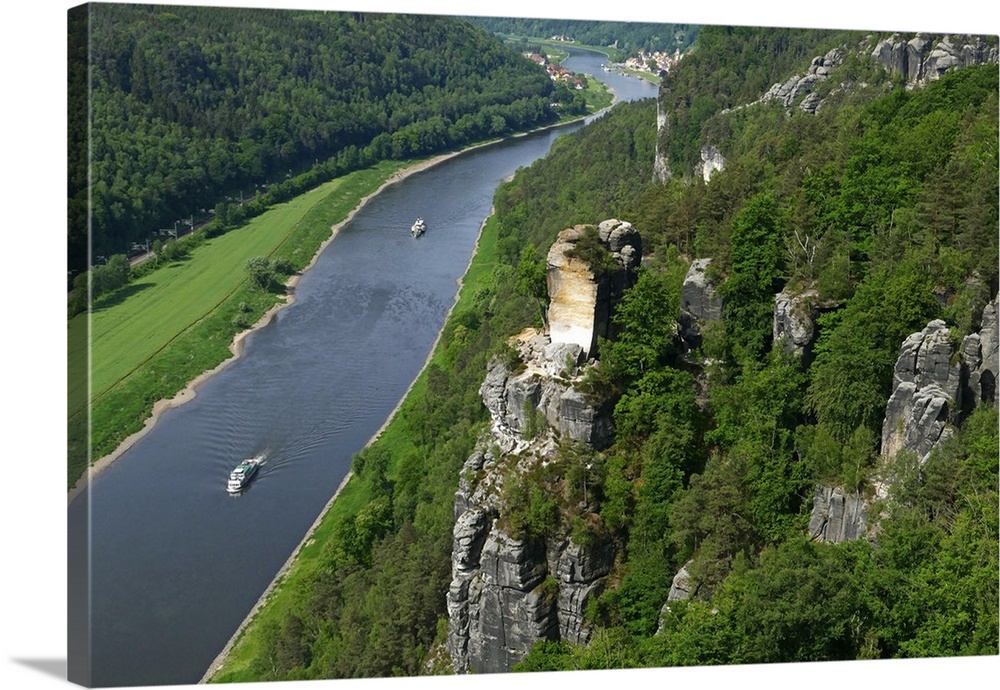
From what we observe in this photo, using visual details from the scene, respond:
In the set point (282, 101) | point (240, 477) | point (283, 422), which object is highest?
point (282, 101)

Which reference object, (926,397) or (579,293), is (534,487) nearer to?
(579,293)

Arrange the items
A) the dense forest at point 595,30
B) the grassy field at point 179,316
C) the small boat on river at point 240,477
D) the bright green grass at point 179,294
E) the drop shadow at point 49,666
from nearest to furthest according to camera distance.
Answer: the drop shadow at point 49,666 → the grassy field at point 179,316 → the bright green grass at point 179,294 → the dense forest at point 595,30 → the small boat on river at point 240,477

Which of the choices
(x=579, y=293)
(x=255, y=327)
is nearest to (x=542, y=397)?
(x=579, y=293)

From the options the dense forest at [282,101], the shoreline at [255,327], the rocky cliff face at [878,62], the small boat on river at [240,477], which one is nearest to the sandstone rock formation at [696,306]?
the rocky cliff face at [878,62]

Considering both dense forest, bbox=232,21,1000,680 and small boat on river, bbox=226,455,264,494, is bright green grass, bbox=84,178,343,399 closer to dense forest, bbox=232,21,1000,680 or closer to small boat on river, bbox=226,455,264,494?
small boat on river, bbox=226,455,264,494

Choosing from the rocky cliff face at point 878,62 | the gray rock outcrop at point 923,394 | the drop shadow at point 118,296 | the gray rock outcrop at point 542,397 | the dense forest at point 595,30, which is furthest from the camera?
the rocky cliff face at point 878,62

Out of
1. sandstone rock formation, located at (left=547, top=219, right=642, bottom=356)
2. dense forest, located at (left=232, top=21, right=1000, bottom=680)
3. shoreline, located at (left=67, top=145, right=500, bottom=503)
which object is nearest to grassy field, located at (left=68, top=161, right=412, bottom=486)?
shoreline, located at (left=67, top=145, right=500, bottom=503)

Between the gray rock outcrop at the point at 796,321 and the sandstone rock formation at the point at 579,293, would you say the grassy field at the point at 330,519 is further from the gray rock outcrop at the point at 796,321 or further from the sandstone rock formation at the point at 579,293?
the gray rock outcrop at the point at 796,321

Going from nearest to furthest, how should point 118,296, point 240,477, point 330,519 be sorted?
point 118,296, point 330,519, point 240,477
